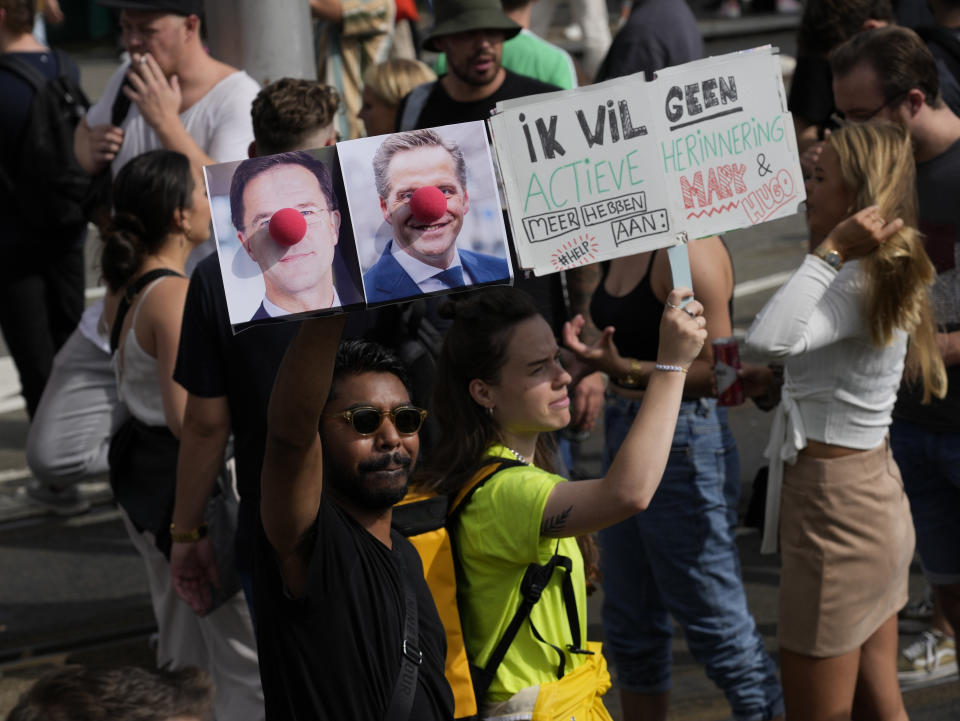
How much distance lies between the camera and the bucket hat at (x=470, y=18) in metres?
4.79

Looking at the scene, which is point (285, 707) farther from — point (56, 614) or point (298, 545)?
point (56, 614)

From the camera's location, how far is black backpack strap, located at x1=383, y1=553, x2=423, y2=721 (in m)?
2.32

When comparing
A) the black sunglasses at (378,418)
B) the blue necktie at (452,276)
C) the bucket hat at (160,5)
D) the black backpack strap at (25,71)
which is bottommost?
the black sunglasses at (378,418)

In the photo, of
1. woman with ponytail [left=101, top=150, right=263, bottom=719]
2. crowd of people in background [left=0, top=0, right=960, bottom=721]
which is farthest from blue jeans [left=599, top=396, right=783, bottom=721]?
woman with ponytail [left=101, top=150, right=263, bottom=719]

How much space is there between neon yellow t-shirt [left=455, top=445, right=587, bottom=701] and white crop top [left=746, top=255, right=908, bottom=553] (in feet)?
2.99

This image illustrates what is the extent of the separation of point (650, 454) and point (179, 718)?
42.3 inches

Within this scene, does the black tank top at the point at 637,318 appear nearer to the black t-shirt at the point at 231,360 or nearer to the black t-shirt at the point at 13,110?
the black t-shirt at the point at 231,360

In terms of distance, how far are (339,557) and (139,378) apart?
1.83 meters

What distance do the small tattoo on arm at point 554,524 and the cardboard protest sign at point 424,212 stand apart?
681mm

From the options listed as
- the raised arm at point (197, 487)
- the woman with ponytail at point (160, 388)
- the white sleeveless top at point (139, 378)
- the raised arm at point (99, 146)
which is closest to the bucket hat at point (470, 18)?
the raised arm at point (99, 146)

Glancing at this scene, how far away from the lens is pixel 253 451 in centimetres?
353

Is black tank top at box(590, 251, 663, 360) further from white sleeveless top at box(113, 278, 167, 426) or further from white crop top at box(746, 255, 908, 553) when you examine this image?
white sleeveless top at box(113, 278, 167, 426)

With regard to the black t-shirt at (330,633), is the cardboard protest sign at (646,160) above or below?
above

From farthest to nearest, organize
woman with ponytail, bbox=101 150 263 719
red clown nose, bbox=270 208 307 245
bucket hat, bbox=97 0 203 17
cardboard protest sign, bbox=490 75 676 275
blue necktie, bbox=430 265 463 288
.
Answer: bucket hat, bbox=97 0 203 17
woman with ponytail, bbox=101 150 263 719
cardboard protest sign, bbox=490 75 676 275
blue necktie, bbox=430 265 463 288
red clown nose, bbox=270 208 307 245
